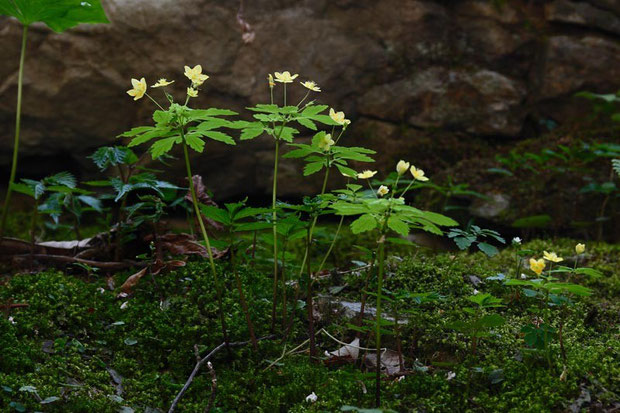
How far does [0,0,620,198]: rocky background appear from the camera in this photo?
14.9 ft

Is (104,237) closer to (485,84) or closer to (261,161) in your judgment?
(261,161)

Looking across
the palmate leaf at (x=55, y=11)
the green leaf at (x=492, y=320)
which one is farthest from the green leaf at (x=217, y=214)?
the palmate leaf at (x=55, y=11)

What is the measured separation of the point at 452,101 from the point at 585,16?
1.25 m

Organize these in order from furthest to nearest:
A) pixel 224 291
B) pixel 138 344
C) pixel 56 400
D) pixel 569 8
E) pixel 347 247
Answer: pixel 569 8
pixel 347 247
pixel 224 291
pixel 138 344
pixel 56 400

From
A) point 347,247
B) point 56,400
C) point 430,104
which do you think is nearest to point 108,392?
point 56,400

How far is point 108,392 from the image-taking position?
7.30 feet

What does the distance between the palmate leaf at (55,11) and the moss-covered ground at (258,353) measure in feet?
4.08

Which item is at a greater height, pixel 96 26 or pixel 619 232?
pixel 96 26

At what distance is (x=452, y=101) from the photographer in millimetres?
4844

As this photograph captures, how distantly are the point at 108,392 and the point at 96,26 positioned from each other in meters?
A: 3.06

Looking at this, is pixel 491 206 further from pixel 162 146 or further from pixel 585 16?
pixel 162 146

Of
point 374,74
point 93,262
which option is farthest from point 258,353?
point 374,74

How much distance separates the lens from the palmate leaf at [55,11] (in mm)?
2754

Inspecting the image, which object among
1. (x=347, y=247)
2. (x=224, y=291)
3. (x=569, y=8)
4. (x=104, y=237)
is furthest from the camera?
(x=569, y=8)
